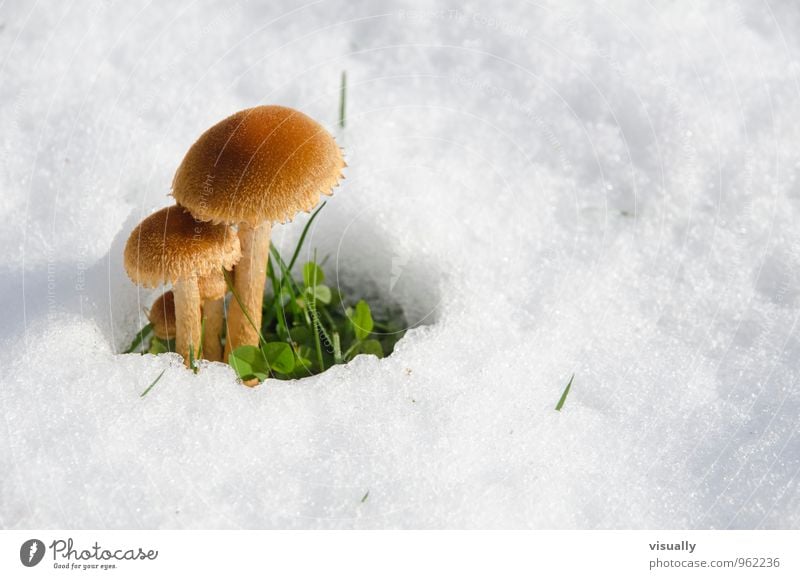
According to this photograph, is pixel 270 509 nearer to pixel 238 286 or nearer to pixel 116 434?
pixel 116 434

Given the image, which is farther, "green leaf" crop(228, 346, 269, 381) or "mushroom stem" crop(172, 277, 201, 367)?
"green leaf" crop(228, 346, 269, 381)

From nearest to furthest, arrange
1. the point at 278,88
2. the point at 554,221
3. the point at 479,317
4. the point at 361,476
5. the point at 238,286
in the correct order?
the point at 361,476 → the point at 238,286 → the point at 479,317 → the point at 554,221 → the point at 278,88

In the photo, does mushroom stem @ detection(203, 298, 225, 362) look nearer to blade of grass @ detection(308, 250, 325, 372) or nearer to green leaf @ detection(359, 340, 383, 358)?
blade of grass @ detection(308, 250, 325, 372)

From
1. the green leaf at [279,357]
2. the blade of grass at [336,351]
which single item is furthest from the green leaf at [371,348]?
the green leaf at [279,357]

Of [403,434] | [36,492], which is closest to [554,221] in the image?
[403,434]

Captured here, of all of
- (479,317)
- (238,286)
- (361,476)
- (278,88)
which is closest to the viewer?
(361,476)

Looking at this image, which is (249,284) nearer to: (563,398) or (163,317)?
(163,317)

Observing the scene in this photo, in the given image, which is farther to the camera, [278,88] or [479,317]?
[278,88]
